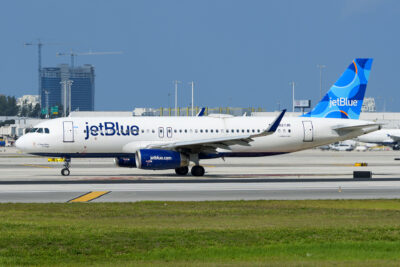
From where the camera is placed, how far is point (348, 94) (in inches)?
2087

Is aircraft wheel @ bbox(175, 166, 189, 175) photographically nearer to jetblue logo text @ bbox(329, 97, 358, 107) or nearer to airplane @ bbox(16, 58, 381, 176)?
airplane @ bbox(16, 58, 381, 176)

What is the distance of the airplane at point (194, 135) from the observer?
46094 mm

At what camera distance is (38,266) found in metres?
15.8

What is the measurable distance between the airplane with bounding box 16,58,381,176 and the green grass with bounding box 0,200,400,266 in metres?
17.2

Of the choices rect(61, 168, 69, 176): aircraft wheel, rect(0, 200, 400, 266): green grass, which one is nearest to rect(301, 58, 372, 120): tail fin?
rect(61, 168, 69, 176): aircraft wheel

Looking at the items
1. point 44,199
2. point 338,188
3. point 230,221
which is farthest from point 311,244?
point 338,188

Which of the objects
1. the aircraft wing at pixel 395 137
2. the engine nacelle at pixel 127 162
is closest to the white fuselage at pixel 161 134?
the engine nacelle at pixel 127 162

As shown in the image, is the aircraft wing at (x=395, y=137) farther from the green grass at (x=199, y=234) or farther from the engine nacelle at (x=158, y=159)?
the green grass at (x=199, y=234)

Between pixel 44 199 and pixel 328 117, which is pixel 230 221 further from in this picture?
pixel 328 117

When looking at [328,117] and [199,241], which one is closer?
[199,241]

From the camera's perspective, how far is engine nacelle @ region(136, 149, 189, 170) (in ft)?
144

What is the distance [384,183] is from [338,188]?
15.6ft

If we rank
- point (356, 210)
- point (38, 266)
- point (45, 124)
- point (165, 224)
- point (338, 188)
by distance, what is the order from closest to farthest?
point (38, 266) < point (165, 224) < point (356, 210) < point (338, 188) < point (45, 124)

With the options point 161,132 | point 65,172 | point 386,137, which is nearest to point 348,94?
point 161,132
